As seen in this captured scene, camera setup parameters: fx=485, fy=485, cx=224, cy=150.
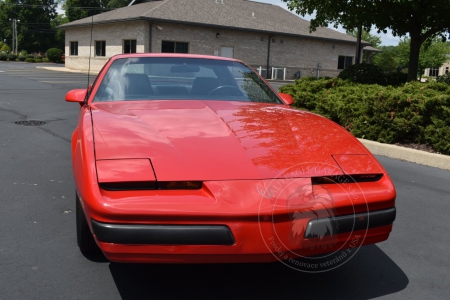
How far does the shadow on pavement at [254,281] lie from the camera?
2990 mm

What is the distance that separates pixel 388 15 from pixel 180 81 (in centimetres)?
1028

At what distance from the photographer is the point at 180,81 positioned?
434cm

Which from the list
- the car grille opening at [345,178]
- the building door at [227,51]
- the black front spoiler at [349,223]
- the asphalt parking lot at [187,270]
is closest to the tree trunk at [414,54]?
the asphalt parking lot at [187,270]

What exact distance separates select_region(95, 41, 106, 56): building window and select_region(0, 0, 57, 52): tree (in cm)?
5520

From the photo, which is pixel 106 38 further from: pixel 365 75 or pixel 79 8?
pixel 79 8

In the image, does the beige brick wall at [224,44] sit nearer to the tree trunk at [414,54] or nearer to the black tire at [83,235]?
the tree trunk at [414,54]

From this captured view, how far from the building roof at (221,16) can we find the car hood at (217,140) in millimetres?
29735

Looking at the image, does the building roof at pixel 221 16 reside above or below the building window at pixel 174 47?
above

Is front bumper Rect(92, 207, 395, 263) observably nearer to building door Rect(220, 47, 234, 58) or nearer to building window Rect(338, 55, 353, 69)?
building door Rect(220, 47, 234, 58)

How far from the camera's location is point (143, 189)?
2.53 m

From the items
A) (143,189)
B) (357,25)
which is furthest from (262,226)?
(357,25)

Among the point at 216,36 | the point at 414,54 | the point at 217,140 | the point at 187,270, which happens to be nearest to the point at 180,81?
the point at 217,140

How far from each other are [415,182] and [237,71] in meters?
3.02

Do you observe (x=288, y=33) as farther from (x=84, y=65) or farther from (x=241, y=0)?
(x=84, y=65)
